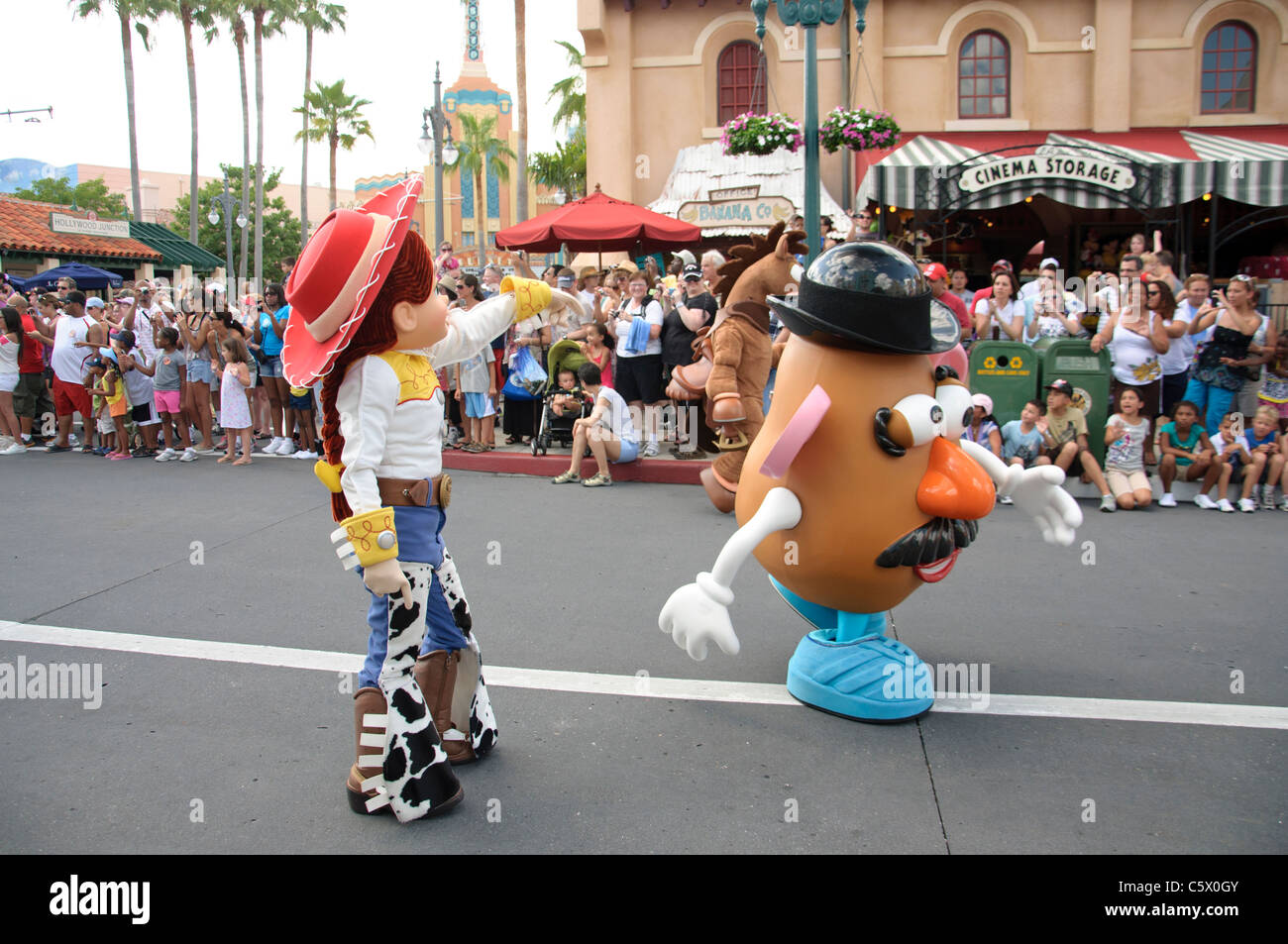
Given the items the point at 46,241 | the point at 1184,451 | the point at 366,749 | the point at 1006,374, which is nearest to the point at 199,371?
the point at 1006,374

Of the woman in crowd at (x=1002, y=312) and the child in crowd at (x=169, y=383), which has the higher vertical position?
the woman in crowd at (x=1002, y=312)

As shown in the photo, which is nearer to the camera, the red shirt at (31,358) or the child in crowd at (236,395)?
the child in crowd at (236,395)

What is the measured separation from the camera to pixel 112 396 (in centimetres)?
1114

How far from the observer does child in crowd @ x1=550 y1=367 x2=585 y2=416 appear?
9727 mm

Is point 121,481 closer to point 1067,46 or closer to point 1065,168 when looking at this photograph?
Answer: point 1065,168

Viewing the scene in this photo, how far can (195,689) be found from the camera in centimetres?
432

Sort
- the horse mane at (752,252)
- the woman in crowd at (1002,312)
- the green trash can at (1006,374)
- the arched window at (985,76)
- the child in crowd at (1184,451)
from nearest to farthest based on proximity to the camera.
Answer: the horse mane at (752,252)
the child in crowd at (1184,451)
the green trash can at (1006,374)
the woman in crowd at (1002,312)
the arched window at (985,76)

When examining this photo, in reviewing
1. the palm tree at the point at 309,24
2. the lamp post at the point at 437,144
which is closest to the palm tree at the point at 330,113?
the palm tree at the point at 309,24

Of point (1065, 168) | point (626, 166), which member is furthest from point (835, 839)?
point (626, 166)

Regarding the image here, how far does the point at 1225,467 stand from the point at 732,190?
1104 cm

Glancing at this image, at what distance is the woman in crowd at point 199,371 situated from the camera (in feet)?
36.4

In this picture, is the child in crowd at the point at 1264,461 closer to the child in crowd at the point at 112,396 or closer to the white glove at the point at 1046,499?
the white glove at the point at 1046,499

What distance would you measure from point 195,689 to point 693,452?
5.99 metres

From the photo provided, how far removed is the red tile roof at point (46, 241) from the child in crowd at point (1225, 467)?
2878cm
